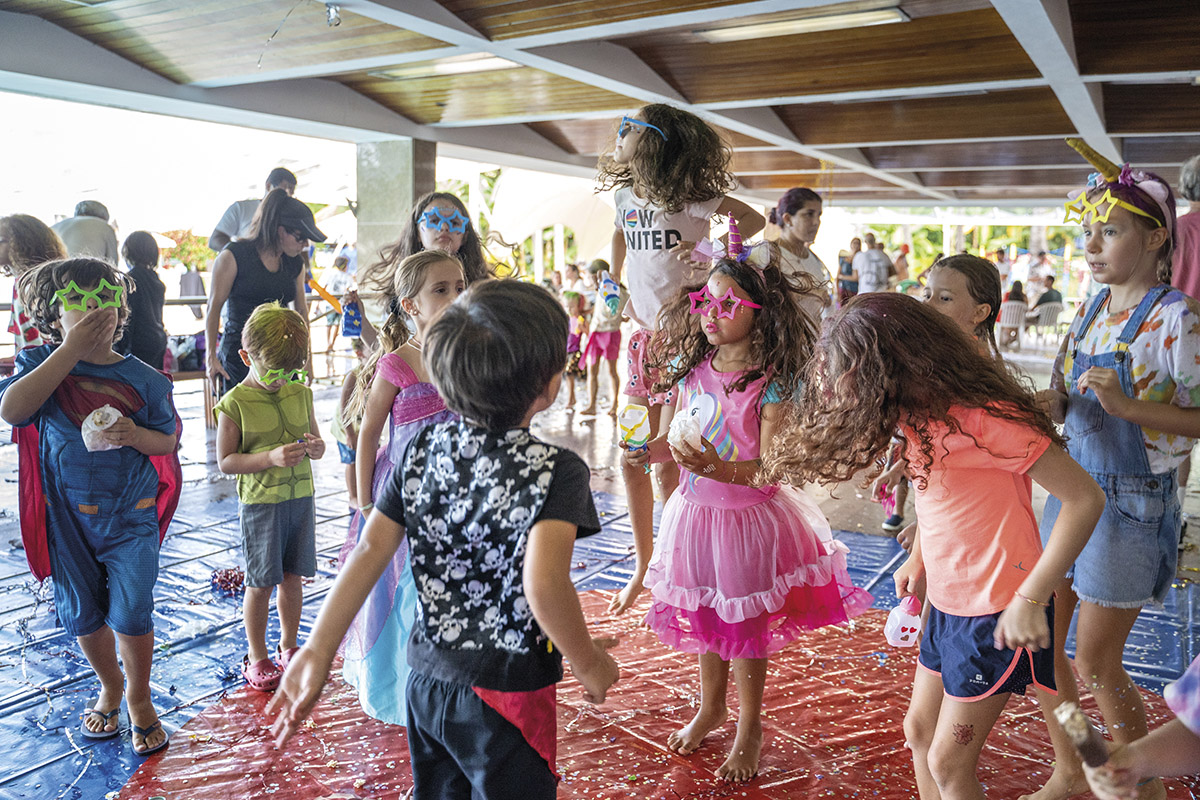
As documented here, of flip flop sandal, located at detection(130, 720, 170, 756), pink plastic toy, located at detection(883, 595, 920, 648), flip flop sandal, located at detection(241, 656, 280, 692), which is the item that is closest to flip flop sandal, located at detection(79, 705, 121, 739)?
flip flop sandal, located at detection(130, 720, 170, 756)

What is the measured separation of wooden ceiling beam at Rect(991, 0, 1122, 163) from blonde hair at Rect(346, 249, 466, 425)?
3.00 m

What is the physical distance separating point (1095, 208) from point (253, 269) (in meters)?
3.33

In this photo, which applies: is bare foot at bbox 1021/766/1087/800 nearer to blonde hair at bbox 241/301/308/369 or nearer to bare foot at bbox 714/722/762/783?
bare foot at bbox 714/722/762/783

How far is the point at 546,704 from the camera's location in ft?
4.77

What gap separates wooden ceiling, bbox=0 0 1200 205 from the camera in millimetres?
4602

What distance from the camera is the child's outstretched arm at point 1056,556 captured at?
1.53m

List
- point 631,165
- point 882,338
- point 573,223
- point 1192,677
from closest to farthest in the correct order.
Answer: point 1192,677 < point 882,338 < point 631,165 < point 573,223

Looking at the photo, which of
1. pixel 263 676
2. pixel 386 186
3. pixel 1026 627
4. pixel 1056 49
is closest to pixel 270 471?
pixel 263 676

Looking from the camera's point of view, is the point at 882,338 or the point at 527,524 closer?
the point at 527,524

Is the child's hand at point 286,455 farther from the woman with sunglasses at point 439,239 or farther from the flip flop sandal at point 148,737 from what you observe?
the flip flop sandal at point 148,737

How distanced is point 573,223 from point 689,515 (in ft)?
33.5

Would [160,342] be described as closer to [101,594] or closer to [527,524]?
Result: [101,594]

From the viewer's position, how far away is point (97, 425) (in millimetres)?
2297

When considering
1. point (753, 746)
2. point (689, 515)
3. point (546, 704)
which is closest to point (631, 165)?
point (689, 515)
